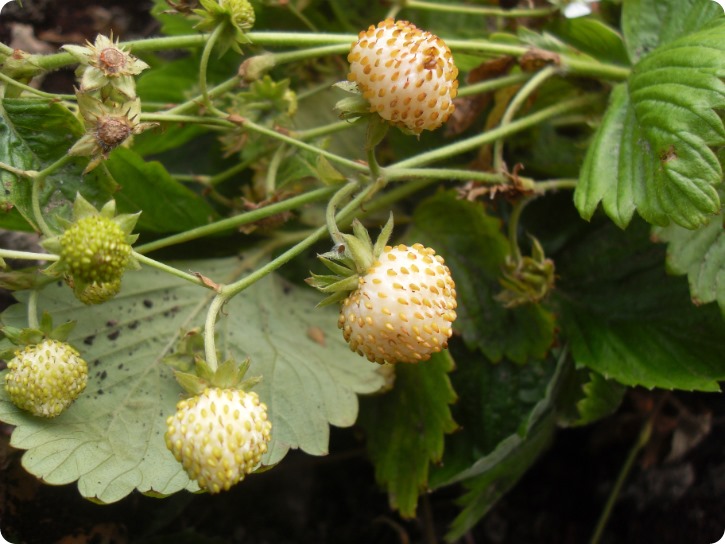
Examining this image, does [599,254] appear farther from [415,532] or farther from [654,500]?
[415,532]

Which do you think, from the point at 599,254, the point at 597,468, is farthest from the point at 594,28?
the point at 597,468

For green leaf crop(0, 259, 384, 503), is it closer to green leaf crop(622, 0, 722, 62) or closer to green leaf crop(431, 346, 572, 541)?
green leaf crop(431, 346, 572, 541)

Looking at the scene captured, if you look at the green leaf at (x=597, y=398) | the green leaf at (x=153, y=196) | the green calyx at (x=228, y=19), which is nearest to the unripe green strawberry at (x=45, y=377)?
the green leaf at (x=153, y=196)

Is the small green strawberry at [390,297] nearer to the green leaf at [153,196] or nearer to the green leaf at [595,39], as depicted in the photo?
the green leaf at [153,196]

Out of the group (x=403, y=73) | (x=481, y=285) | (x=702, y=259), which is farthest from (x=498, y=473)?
(x=403, y=73)

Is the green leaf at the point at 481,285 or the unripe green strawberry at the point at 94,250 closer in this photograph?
the unripe green strawberry at the point at 94,250

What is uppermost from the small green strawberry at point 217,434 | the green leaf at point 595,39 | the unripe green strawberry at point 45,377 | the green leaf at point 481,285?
the green leaf at point 595,39

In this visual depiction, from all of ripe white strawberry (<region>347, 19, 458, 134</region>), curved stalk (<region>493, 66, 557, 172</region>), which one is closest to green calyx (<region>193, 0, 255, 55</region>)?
ripe white strawberry (<region>347, 19, 458, 134</region>)
